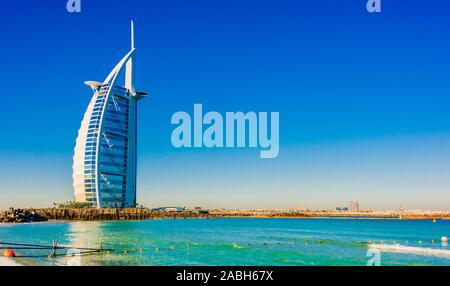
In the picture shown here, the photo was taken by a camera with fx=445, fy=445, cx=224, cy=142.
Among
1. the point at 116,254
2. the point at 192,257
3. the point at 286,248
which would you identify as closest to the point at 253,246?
the point at 286,248

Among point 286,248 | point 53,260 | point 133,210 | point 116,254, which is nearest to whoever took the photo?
point 53,260

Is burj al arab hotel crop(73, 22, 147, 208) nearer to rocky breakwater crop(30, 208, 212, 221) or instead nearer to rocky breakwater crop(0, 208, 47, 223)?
rocky breakwater crop(30, 208, 212, 221)

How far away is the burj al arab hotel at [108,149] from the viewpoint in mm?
117438

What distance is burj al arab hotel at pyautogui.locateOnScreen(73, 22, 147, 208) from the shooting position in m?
117

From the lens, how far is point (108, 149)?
120688 mm

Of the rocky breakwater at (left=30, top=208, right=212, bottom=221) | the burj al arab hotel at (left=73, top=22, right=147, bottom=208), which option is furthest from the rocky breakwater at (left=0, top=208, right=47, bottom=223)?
the burj al arab hotel at (left=73, top=22, right=147, bottom=208)

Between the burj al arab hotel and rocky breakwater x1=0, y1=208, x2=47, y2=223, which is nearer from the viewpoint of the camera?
rocky breakwater x1=0, y1=208, x2=47, y2=223

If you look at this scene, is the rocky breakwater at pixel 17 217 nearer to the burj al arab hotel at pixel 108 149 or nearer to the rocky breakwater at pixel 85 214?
the rocky breakwater at pixel 85 214

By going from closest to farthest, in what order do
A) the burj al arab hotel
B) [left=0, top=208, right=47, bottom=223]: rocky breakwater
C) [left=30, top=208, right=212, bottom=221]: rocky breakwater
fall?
[left=0, top=208, right=47, bottom=223]: rocky breakwater → [left=30, top=208, right=212, bottom=221]: rocky breakwater → the burj al arab hotel

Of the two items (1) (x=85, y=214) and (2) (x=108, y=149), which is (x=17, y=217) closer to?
(1) (x=85, y=214)

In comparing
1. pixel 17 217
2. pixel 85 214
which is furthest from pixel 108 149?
pixel 17 217
